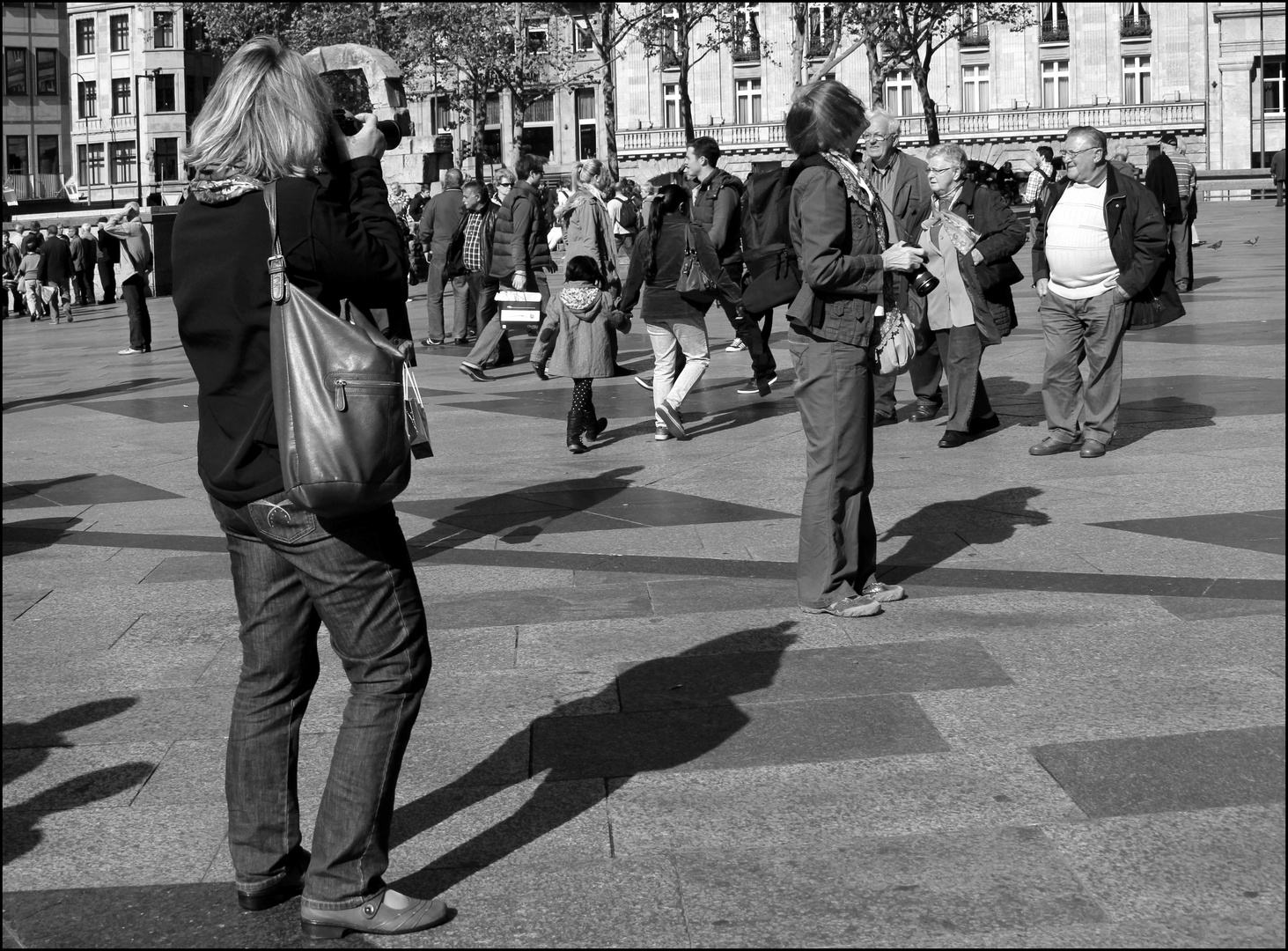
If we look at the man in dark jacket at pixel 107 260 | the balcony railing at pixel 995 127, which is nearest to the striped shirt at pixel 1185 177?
the man in dark jacket at pixel 107 260

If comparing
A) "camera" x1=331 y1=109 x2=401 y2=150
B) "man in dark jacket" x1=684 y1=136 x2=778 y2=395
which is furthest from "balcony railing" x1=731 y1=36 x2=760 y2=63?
"camera" x1=331 y1=109 x2=401 y2=150

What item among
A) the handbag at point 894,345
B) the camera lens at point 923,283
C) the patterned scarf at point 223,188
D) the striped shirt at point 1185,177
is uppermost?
the striped shirt at point 1185,177

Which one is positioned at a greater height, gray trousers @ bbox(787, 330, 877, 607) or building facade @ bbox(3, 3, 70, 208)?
building facade @ bbox(3, 3, 70, 208)

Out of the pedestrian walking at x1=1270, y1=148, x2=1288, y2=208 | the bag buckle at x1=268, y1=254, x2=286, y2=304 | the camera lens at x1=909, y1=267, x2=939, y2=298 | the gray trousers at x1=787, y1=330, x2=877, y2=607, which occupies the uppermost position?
the pedestrian walking at x1=1270, y1=148, x2=1288, y2=208

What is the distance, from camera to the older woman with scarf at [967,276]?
9.86 metres

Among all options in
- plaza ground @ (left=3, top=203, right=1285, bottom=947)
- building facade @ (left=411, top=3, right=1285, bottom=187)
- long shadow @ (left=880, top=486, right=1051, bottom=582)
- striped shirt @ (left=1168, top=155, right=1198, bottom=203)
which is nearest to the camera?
plaza ground @ (left=3, top=203, right=1285, bottom=947)

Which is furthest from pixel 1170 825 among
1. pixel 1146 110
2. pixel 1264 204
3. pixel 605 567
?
pixel 1146 110

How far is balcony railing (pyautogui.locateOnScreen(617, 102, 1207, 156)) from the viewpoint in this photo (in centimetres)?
6931

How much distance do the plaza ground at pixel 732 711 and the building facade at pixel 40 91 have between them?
83.6 metres

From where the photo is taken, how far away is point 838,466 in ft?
19.7

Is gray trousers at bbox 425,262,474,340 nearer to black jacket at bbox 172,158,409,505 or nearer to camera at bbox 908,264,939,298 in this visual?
camera at bbox 908,264,939,298

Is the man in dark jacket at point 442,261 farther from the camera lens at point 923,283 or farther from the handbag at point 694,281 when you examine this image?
the camera lens at point 923,283

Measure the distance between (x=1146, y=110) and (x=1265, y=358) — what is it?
199 feet

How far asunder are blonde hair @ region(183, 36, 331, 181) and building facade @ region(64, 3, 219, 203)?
83.6 m
